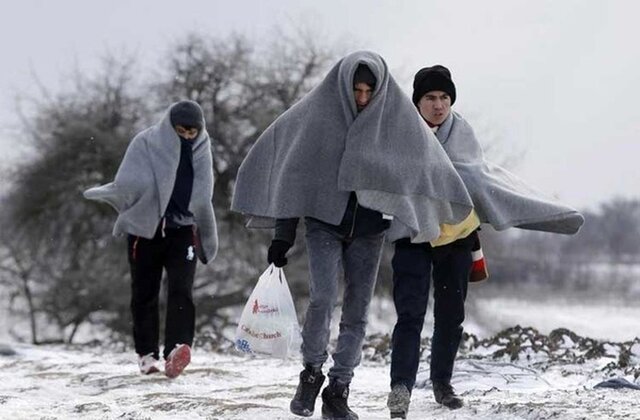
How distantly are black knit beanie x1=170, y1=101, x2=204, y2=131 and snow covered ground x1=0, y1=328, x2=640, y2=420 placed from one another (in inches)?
64.5

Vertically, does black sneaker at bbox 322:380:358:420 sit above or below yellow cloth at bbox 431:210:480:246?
below

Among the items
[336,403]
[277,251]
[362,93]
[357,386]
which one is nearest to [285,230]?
[277,251]

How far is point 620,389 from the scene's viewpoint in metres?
5.85

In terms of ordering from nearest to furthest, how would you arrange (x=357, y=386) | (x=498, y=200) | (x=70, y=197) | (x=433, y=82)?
(x=498, y=200) < (x=433, y=82) < (x=357, y=386) < (x=70, y=197)

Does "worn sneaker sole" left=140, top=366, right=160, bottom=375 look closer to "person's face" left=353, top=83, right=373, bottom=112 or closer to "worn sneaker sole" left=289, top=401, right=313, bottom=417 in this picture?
"worn sneaker sole" left=289, top=401, right=313, bottom=417

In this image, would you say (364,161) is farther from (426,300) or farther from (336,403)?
(336,403)

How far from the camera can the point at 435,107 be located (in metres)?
5.14

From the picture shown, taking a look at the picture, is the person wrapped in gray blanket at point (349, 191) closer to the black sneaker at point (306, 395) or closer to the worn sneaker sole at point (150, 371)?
the black sneaker at point (306, 395)

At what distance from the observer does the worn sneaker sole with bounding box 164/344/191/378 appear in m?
6.71

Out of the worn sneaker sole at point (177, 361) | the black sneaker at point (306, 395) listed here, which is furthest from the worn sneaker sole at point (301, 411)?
the worn sneaker sole at point (177, 361)

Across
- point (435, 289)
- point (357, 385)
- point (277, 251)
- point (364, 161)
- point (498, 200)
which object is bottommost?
point (357, 385)

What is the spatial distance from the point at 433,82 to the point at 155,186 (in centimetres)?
248

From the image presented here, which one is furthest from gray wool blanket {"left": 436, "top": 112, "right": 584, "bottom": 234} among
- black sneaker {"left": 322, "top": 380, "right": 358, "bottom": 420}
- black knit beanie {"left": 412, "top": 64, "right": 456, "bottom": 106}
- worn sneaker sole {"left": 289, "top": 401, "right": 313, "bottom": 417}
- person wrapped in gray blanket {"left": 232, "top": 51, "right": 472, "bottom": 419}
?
worn sneaker sole {"left": 289, "top": 401, "right": 313, "bottom": 417}

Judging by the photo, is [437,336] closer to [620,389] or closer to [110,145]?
[620,389]
